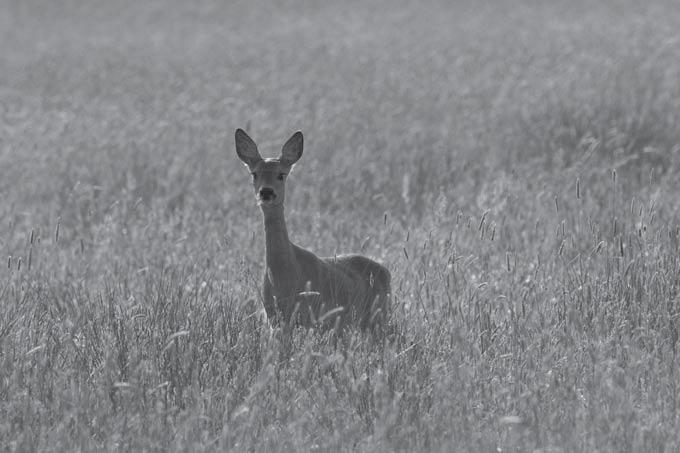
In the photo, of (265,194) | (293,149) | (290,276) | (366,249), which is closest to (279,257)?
(290,276)

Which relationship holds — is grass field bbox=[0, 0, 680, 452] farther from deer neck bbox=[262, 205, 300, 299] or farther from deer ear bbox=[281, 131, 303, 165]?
deer ear bbox=[281, 131, 303, 165]

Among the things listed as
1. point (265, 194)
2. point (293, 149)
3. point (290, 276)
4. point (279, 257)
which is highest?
point (293, 149)

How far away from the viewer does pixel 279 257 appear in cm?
613

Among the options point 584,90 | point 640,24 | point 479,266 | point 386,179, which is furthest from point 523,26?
point 479,266

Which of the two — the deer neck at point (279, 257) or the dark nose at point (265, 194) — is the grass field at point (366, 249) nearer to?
the deer neck at point (279, 257)

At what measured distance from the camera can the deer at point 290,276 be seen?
6035mm

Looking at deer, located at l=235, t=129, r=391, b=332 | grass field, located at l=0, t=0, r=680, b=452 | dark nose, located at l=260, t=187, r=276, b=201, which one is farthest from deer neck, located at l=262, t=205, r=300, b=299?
grass field, located at l=0, t=0, r=680, b=452

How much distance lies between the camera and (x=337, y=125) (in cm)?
1300

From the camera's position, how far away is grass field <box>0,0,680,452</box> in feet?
16.2

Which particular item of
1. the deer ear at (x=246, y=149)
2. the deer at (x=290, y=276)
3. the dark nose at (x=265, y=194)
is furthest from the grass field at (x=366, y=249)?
the deer ear at (x=246, y=149)

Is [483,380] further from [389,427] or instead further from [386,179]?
[386,179]

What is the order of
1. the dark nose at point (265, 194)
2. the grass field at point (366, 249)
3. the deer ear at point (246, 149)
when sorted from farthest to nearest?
the deer ear at point (246, 149), the dark nose at point (265, 194), the grass field at point (366, 249)

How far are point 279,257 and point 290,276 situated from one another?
117mm

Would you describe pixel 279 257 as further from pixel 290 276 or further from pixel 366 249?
pixel 366 249
